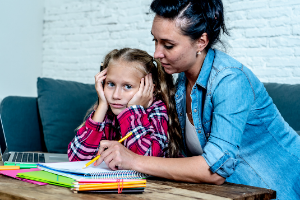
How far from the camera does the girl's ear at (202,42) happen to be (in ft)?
3.82

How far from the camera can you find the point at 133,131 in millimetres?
1283

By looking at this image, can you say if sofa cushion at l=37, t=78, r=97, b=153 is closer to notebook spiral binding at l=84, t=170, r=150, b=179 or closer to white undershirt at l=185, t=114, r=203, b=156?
white undershirt at l=185, t=114, r=203, b=156

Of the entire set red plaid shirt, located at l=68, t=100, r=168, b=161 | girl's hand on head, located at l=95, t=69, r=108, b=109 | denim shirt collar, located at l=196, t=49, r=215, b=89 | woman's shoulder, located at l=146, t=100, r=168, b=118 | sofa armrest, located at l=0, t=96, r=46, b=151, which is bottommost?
sofa armrest, located at l=0, t=96, r=46, b=151

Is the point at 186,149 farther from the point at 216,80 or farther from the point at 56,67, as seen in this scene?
the point at 56,67

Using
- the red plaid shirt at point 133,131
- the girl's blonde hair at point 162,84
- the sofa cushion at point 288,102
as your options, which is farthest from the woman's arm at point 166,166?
the sofa cushion at point 288,102

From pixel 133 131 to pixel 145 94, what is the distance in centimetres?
19

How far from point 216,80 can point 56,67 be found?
2.84 meters

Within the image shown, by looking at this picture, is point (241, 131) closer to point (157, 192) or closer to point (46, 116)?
point (157, 192)

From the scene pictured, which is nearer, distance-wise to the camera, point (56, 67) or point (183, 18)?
point (183, 18)

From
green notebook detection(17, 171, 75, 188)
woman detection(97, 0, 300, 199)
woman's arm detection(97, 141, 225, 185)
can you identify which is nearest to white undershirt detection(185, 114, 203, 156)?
woman detection(97, 0, 300, 199)

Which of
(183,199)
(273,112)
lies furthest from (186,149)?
(183,199)

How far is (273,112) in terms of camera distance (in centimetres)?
121

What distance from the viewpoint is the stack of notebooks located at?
→ 0.78 metres

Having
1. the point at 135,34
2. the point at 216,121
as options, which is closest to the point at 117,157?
the point at 216,121
